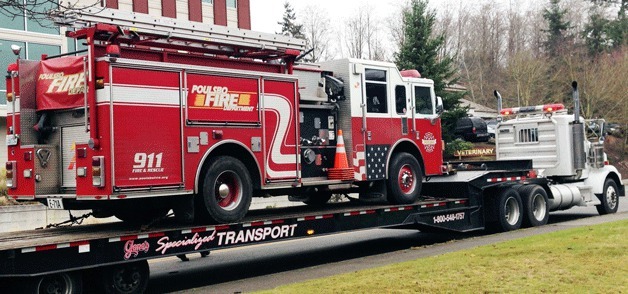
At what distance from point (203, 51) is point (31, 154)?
2808 mm

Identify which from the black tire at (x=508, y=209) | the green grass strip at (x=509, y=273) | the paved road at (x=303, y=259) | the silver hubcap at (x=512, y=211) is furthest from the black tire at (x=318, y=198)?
the green grass strip at (x=509, y=273)

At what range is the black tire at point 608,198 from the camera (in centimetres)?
1923

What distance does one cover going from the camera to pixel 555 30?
211 ft

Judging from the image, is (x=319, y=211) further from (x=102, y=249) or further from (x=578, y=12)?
(x=578, y=12)

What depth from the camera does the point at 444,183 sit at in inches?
639

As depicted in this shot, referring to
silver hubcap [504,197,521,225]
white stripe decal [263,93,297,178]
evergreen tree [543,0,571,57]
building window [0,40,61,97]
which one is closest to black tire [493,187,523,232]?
silver hubcap [504,197,521,225]

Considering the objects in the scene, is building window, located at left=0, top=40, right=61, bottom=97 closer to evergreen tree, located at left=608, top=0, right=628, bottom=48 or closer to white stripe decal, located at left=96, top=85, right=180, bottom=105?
white stripe decal, located at left=96, top=85, right=180, bottom=105

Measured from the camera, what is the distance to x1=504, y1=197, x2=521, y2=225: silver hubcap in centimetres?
1681

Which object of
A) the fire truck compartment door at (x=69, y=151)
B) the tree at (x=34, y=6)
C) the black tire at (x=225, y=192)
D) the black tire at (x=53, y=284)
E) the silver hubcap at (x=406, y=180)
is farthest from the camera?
the silver hubcap at (x=406, y=180)

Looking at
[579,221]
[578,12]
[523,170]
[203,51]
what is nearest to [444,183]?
[523,170]

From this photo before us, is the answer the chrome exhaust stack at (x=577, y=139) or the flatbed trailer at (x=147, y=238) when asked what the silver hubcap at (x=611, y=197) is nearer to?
the chrome exhaust stack at (x=577, y=139)

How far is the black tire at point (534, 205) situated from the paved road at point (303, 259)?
1.10 ft

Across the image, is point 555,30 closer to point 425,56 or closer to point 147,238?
point 425,56

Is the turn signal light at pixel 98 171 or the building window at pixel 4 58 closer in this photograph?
the turn signal light at pixel 98 171
